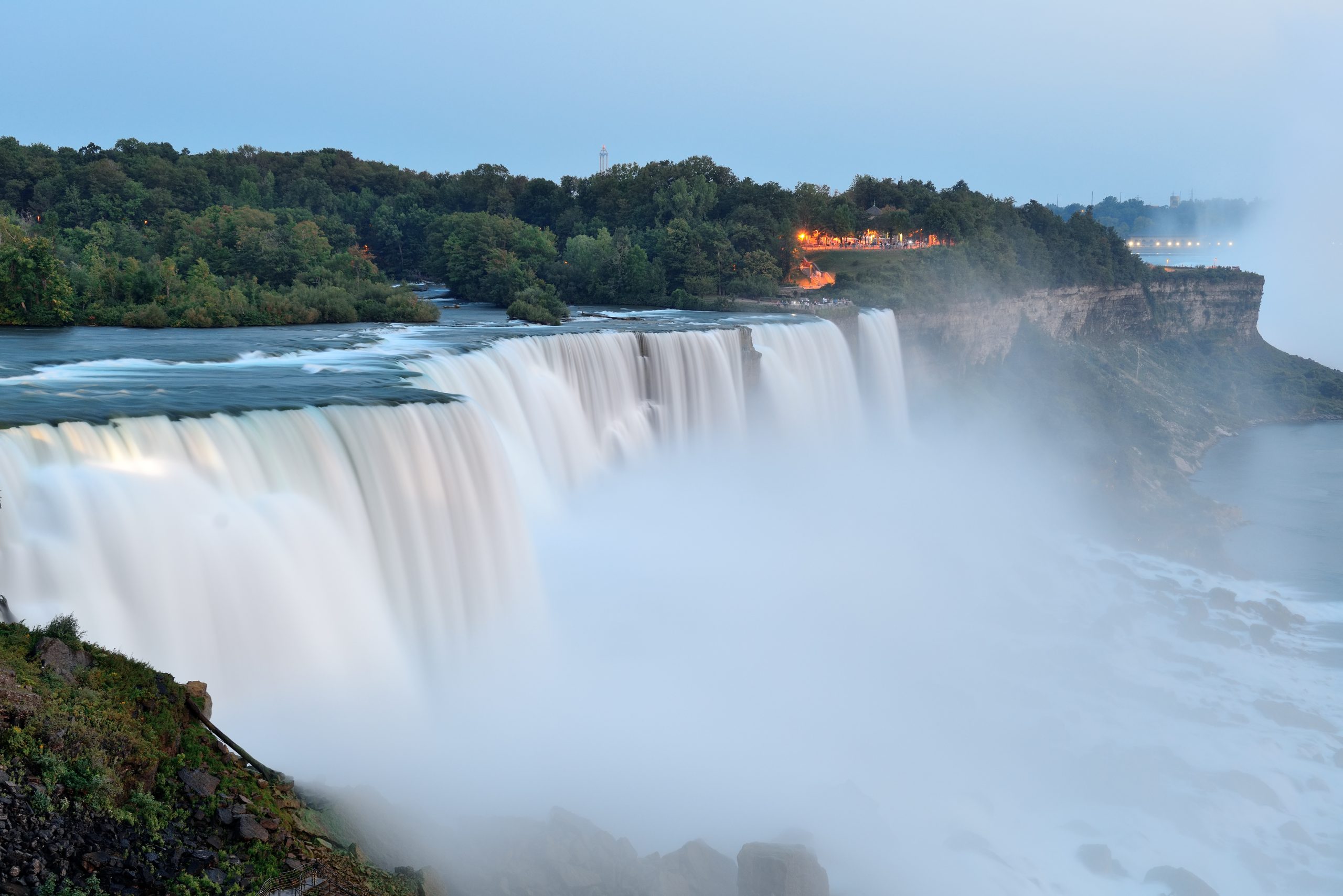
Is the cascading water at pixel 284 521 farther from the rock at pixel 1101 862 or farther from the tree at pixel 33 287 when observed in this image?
the tree at pixel 33 287

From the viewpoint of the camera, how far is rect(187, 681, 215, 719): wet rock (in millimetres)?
9422

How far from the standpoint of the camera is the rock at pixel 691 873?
37.7 ft

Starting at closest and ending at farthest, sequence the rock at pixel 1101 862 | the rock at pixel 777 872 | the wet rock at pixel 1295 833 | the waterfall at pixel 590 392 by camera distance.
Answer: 1. the rock at pixel 777 872
2. the rock at pixel 1101 862
3. the wet rock at pixel 1295 833
4. the waterfall at pixel 590 392

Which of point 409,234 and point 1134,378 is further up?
point 409,234

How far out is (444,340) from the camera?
3052 centimetres

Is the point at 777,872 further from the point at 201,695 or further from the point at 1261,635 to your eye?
the point at 1261,635

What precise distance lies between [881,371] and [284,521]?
35254 mm

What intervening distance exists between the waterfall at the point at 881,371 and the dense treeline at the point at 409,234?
29.1ft

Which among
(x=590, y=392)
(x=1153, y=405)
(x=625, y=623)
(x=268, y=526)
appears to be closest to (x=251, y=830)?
(x=268, y=526)

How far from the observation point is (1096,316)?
73062 millimetres

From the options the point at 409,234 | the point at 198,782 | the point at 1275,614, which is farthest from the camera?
the point at 409,234

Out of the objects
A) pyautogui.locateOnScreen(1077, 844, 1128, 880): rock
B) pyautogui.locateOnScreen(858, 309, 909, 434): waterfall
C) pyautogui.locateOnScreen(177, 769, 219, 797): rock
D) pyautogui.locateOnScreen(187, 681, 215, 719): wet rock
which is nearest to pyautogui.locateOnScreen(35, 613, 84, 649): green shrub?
pyautogui.locateOnScreen(187, 681, 215, 719): wet rock

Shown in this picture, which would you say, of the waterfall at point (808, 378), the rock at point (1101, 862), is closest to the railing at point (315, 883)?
the rock at point (1101, 862)

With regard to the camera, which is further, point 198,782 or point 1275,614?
point 1275,614
